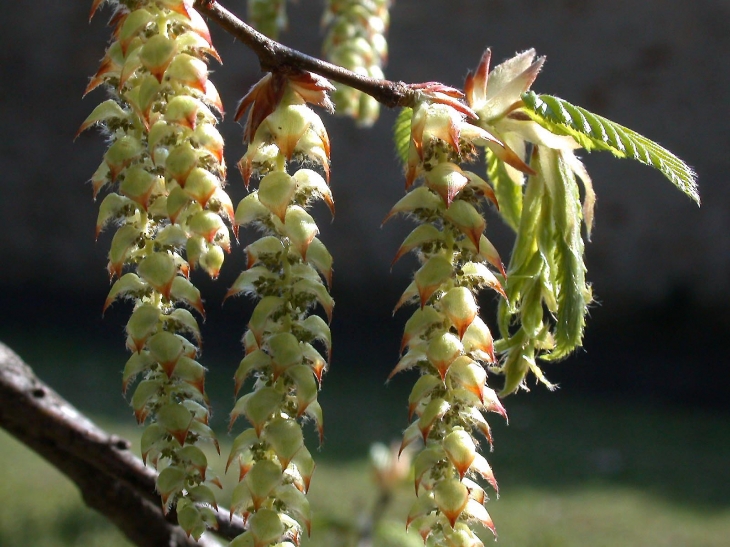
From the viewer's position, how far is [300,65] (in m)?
0.61

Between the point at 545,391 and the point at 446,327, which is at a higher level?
the point at 545,391

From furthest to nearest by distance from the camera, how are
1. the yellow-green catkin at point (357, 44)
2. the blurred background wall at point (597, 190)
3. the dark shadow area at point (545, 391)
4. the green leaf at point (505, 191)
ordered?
the blurred background wall at point (597, 190), the dark shadow area at point (545, 391), the yellow-green catkin at point (357, 44), the green leaf at point (505, 191)

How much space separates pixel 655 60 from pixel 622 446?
7.40 ft

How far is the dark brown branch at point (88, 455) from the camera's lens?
0.86m

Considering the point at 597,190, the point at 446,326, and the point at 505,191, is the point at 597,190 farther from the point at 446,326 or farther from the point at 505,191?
the point at 446,326

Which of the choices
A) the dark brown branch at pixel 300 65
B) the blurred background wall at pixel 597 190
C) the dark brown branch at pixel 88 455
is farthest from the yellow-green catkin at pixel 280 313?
the blurred background wall at pixel 597 190

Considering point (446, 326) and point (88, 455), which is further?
point (88, 455)

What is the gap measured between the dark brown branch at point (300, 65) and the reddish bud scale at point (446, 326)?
0.02 meters

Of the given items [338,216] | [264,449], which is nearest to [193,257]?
[264,449]

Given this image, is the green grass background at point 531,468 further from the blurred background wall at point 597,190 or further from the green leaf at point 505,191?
the green leaf at point 505,191

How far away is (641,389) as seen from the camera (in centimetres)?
445

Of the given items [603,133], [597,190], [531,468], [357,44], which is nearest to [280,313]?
[603,133]

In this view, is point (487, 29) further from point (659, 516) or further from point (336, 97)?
point (336, 97)

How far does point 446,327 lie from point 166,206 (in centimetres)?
19
